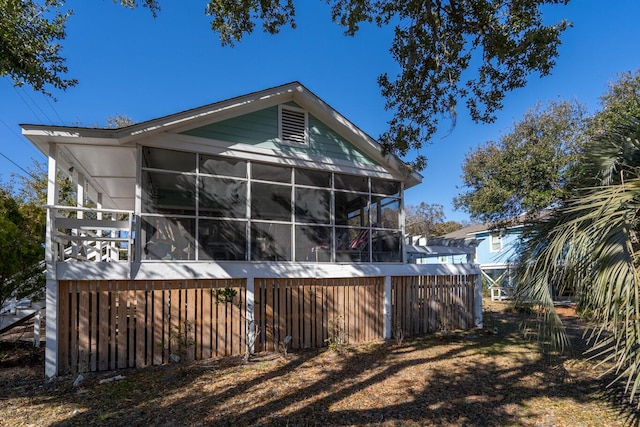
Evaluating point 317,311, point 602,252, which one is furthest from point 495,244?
point 602,252

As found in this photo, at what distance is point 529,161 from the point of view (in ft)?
41.8

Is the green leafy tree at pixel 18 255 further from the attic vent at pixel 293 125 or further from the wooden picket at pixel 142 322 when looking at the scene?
the attic vent at pixel 293 125

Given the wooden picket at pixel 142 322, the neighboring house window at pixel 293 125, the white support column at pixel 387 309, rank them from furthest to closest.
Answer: the white support column at pixel 387 309
the neighboring house window at pixel 293 125
the wooden picket at pixel 142 322

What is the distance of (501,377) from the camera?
552 cm

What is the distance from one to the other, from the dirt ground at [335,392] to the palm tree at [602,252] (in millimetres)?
1434

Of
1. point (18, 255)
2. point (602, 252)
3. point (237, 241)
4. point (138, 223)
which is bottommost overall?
point (18, 255)

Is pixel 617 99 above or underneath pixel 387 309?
above

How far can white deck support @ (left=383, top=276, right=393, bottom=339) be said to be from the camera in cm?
827

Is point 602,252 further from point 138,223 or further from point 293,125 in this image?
point 138,223

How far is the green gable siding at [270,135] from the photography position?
23.9 feet

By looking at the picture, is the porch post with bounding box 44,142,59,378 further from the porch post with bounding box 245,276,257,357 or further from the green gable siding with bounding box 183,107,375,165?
the porch post with bounding box 245,276,257,357

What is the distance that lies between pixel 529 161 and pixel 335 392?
11.9m

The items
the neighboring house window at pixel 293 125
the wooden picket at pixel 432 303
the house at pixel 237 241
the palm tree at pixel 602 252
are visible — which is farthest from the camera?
the wooden picket at pixel 432 303

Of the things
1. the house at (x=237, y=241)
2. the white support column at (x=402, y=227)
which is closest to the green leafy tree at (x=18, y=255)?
the house at (x=237, y=241)
